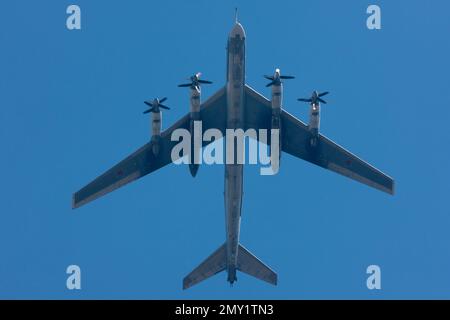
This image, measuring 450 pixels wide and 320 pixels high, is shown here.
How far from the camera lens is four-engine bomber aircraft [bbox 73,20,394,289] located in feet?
170

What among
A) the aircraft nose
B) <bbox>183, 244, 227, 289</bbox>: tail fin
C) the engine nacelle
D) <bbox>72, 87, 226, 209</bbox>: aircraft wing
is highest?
the aircraft nose

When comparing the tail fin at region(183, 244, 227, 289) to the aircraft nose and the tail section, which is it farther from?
the aircraft nose

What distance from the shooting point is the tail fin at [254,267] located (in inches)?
2185

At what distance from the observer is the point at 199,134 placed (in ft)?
174

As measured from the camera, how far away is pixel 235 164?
51.4 metres

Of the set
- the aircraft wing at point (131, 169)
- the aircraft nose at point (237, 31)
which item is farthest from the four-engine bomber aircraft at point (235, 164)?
the aircraft nose at point (237, 31)

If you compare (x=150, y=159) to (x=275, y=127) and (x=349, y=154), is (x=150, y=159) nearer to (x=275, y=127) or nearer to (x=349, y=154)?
(x=275, y=127)

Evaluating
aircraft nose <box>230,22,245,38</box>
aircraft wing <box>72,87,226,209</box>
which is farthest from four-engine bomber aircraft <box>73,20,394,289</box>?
aircraft nose <box>230,22,245,38</box>

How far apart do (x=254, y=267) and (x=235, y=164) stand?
8444 millimetres

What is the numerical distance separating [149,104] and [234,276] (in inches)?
514

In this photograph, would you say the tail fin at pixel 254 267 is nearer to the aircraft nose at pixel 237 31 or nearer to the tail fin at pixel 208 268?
the tail fin at pixel 208 268

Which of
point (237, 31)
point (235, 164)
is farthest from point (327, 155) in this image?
point (237, 31)

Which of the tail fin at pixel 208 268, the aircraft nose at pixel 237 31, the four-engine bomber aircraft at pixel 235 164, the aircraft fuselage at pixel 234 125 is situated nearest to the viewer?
the aircraft nose at pixel 237 31

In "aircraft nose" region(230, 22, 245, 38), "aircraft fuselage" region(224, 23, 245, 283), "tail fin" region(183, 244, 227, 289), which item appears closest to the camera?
"aircraft nose" region(230, 22, 245, 38)
